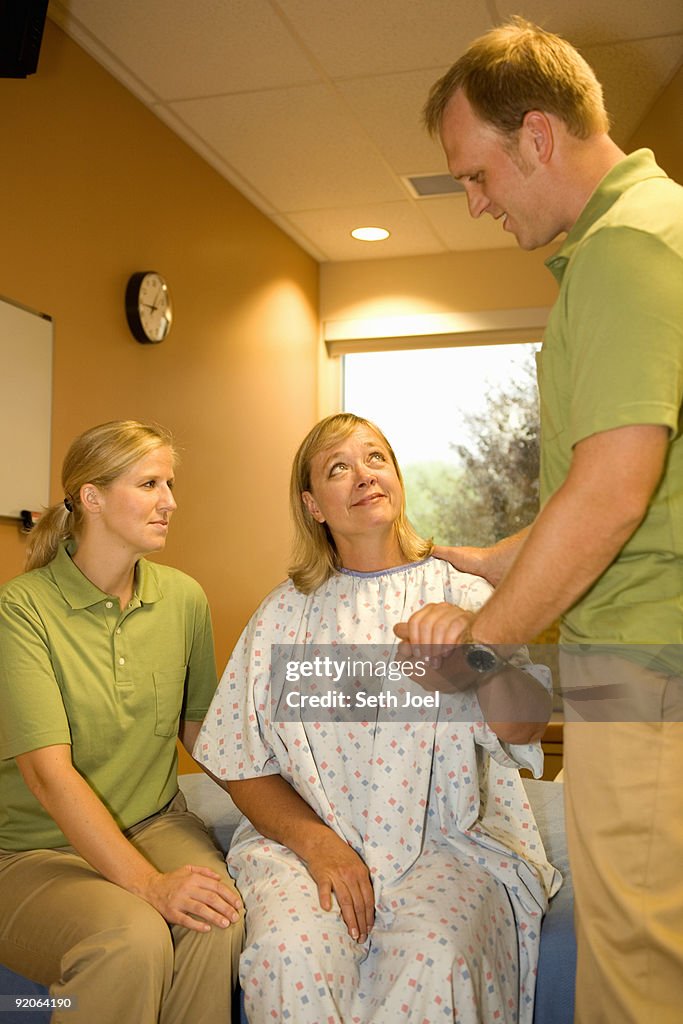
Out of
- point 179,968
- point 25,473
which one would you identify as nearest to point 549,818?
point 179,968

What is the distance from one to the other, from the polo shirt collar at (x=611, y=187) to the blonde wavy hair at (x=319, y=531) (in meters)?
0.98

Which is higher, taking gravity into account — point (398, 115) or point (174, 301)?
point (398, 115)

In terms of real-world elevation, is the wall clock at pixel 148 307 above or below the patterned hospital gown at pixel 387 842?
above

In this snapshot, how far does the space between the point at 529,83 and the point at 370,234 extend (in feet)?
→ 12.4

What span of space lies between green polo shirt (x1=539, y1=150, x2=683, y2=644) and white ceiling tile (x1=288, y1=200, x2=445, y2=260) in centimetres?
350

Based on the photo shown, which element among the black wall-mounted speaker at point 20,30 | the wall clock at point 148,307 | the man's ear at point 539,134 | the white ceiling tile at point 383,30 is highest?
the white ceiling tile at point 383,30

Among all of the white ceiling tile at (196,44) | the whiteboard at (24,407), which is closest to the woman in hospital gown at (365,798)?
the whiteboard at (24,407)

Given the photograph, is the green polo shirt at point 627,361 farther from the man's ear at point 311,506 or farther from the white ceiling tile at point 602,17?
the white ceiling tile at point 602,17

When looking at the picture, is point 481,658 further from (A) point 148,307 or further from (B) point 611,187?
(A) point 148,307

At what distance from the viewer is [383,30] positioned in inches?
121

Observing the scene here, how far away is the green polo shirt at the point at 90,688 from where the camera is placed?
68.8 inches

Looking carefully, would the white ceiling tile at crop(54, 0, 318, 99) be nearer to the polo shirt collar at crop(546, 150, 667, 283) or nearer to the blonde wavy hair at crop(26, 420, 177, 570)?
the blonde wavy hair at crop(26, 420, 177, 570)

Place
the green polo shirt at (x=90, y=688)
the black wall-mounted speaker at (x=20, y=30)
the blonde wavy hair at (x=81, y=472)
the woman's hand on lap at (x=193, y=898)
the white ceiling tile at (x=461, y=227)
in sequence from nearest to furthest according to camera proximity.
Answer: the woman's hand on lap at (x=193, y=898) → the green polo shirt at (x=90, y=688) → the blonde wavy hair at (x=81, y=472) → the black wall-mounted speaker at (x=20, y=30) → the white ceiling tile at (x=461, y=227)

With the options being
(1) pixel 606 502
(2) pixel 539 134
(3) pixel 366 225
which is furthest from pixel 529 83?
(3) pixel 366 225
